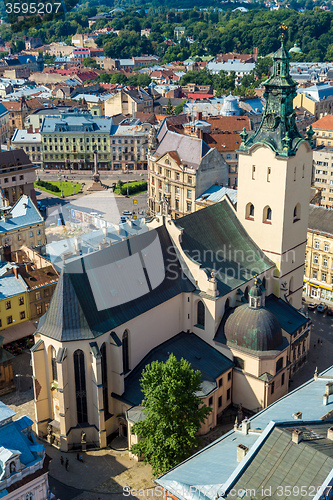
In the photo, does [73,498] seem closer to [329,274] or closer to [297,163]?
[297,163]

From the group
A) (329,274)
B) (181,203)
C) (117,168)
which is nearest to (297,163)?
(329,274)

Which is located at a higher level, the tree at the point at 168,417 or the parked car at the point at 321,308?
the tree at the point at 168,417

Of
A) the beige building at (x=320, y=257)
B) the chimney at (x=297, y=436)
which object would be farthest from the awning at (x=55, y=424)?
the beige building at (x=320, y=257)

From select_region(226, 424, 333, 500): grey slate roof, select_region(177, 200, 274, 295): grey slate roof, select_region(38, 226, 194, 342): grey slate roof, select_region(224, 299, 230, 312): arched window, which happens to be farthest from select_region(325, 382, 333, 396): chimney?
select_region(38, 226, 194, 342): grey slate roof

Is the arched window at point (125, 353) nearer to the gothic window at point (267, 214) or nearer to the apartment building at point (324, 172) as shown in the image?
the gothic window at point (267, 214)

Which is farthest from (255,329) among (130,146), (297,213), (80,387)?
(130,146)

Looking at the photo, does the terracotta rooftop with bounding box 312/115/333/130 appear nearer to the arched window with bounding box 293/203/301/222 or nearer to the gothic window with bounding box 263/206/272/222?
the arched window with bounding box 293/203/301/222
